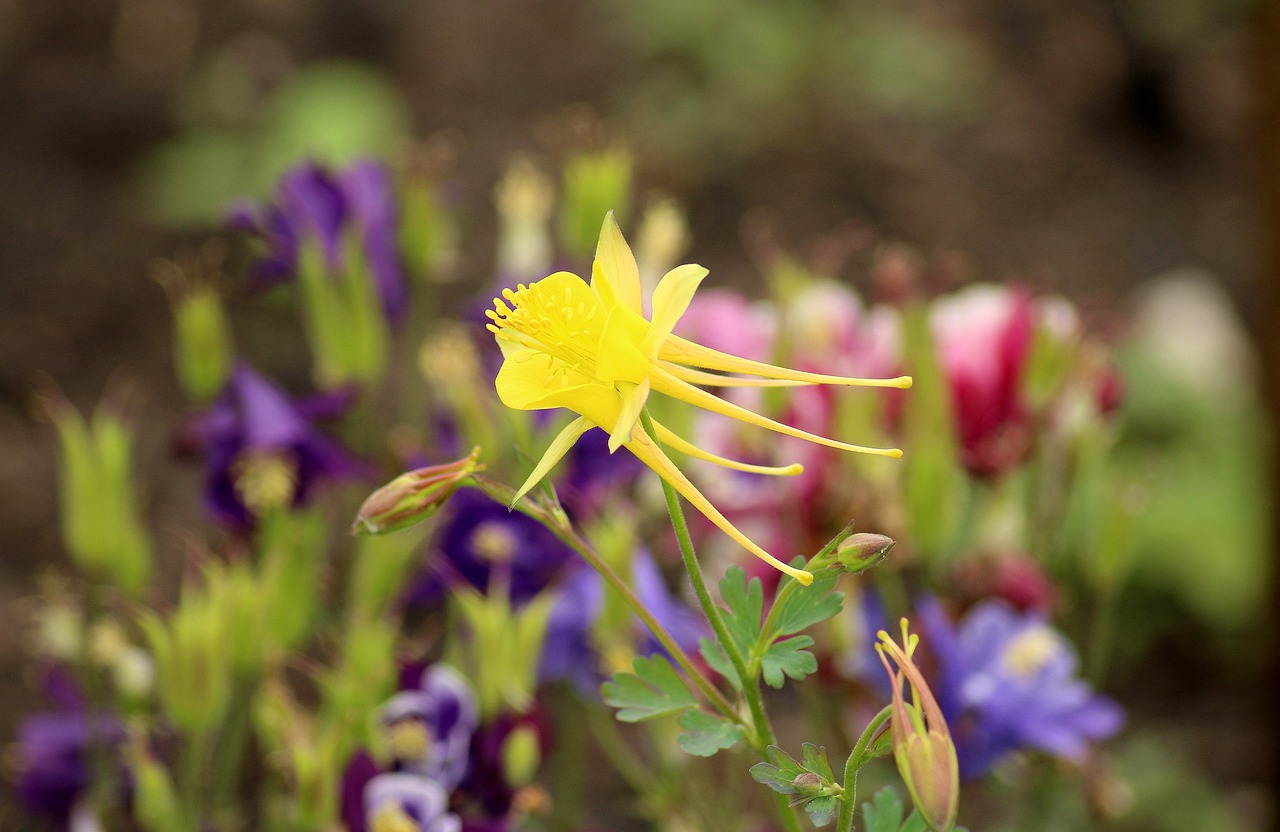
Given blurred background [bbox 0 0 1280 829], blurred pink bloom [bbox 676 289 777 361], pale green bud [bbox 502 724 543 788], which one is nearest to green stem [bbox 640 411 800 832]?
pale green bud [bbox 502 724 543 788]

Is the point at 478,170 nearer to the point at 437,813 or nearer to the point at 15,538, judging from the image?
the point at 15,538

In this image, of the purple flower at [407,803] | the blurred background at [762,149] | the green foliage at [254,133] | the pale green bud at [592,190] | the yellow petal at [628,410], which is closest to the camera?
the yellow petal at [628,410]

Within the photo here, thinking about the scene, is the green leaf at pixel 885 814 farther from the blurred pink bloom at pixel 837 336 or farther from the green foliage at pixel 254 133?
the green foliage at pixel 254 133

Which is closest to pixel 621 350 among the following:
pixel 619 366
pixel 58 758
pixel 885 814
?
pixel 619 366

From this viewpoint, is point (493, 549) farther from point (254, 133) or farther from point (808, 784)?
point (254, 133)

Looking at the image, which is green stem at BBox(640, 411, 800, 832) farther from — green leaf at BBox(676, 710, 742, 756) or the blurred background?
the blurred background

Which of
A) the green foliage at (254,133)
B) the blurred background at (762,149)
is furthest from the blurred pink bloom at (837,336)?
the green foliage at (254,133)

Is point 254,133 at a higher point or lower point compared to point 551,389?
lower
